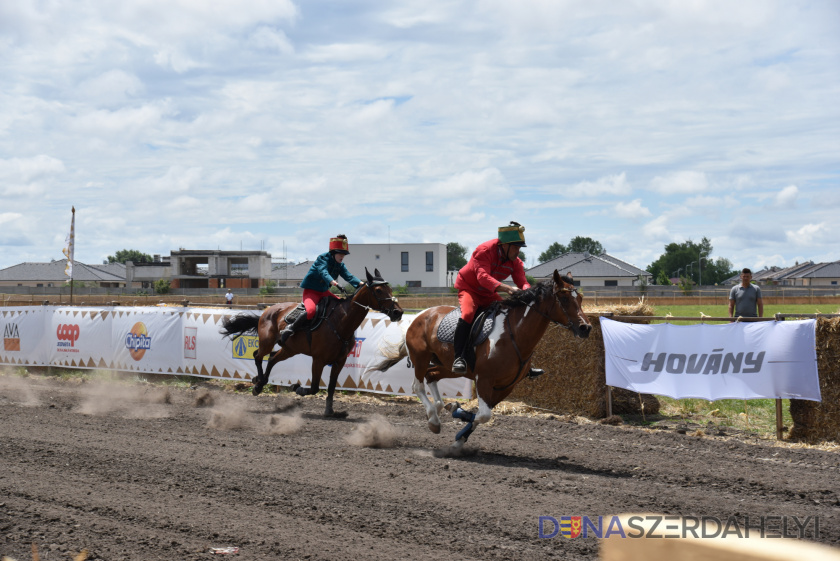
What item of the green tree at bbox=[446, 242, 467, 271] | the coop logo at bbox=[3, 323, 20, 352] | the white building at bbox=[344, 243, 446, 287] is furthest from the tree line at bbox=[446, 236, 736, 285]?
the coop logo at bbox=[3, 323, 20, 352]

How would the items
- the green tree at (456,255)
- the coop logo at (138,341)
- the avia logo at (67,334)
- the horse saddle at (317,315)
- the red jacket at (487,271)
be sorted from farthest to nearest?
the green tree at (456,255) < the avia logo at (67,334) < the coop logo at (138,341) < the horse saddle at (317,315) < the red jacket at (487,271)

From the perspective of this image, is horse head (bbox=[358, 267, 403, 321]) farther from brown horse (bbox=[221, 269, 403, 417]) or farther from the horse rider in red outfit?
the horse rider in red outfit

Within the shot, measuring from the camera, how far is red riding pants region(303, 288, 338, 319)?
462 inches

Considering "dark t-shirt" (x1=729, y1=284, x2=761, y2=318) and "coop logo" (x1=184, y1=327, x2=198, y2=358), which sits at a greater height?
"dark t-shirt" (x1=729, y1=284, x2=761, y2=318)

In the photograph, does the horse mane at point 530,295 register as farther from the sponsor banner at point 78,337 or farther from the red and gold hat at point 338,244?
the sponsor banner at point 78,337

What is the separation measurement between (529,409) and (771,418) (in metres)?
3.88

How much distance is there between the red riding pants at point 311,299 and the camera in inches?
462

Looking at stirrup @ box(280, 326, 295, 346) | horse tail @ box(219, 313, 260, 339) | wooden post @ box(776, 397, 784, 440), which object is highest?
horse tail @ box(219, 313, 260, 339)

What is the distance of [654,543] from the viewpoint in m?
2.10

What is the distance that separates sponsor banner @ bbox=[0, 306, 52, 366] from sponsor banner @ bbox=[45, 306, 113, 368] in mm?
226

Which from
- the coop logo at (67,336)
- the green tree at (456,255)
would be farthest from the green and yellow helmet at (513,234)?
the green tree at (456,255)

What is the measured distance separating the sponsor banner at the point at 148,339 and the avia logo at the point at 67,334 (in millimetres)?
1417

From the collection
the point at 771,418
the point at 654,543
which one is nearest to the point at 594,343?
the point at 771,418

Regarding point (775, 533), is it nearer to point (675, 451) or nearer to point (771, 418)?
point (675, 451)
